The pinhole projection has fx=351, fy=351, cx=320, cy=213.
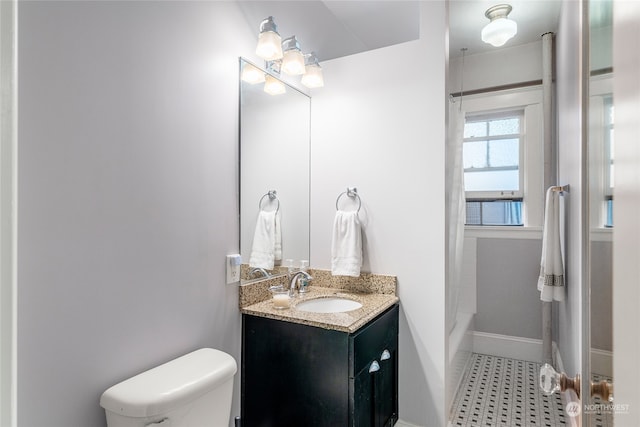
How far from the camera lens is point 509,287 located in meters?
3.05

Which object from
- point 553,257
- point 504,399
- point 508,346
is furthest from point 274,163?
point 508,346

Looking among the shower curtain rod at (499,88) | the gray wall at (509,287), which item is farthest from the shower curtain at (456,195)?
the gray wall at (509,287)

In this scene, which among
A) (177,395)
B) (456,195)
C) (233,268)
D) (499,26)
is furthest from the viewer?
(456,195)

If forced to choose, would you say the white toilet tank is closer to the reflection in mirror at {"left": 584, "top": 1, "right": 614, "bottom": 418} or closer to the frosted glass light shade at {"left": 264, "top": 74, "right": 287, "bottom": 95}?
the reflection in mirror at {"left": 584, "top": 1, "right": 614, "bottom": 418}

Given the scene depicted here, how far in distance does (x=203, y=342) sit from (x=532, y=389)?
2323 millimetres

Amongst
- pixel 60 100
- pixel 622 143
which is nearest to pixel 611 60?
pixel 622 143

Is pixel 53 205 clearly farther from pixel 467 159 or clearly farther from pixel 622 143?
pixel 467 159

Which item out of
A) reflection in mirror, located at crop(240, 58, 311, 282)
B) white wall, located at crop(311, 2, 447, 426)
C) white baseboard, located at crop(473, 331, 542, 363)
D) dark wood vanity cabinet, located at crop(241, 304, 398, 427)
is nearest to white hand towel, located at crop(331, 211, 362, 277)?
white wall, located at crop(311, 2, 447, 426)

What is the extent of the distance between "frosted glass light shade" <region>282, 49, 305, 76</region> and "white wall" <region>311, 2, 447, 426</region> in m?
0.37

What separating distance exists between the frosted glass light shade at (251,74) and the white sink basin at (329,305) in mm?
1195

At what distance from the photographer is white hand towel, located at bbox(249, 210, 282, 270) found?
1.82 m

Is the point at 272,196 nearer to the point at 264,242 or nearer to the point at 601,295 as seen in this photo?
the point at 264,242

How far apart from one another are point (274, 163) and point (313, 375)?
110 centimetres

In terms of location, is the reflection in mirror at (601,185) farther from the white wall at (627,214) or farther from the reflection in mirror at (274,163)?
the reflection in mirror at (274,163)
